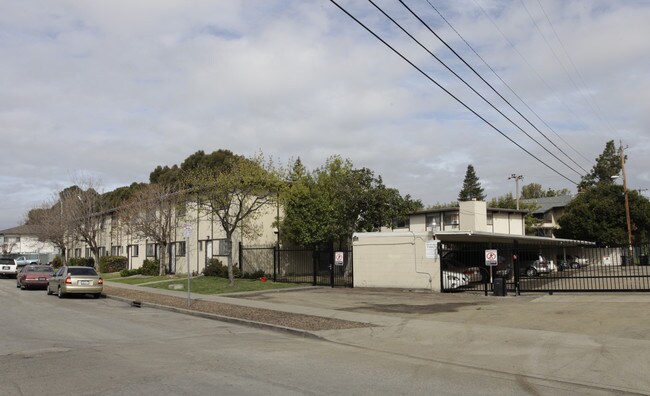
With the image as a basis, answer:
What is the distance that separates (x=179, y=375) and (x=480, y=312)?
10.4m

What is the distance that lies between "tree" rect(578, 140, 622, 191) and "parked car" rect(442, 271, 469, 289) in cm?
6168

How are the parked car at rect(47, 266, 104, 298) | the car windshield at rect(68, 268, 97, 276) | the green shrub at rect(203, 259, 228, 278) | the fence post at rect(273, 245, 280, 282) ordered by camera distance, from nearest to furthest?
the parked car at rect(47, 266, 104, 298)
the car windshield at rect(68, 268, 97, 276)
the fence post at rect(273, 245, 280, 282)
the green shrub at rect(203, 259, 228, 278)

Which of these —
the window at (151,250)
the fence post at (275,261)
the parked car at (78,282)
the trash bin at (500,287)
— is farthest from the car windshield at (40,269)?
the trash bin at (500,287)

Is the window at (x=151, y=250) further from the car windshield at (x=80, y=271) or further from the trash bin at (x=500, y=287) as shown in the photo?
the trash bin at (x=500, y=287)

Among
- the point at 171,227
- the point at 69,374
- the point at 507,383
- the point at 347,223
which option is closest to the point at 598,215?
the point at 347,223

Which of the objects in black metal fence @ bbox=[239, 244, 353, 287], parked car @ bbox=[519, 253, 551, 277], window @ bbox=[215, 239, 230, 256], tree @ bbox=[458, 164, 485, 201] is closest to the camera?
black metal fence @ bbox=[239, 244, 353, 287]

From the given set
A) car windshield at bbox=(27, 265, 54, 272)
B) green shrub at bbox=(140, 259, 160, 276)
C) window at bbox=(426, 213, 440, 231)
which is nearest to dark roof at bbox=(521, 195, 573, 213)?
window at bbox=(426, 213, 440, 231)

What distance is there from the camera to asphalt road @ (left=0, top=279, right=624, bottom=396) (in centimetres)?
733

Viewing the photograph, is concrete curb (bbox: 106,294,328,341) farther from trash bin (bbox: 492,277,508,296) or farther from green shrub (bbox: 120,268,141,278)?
green shrub (bbox: 120,268,141,278)

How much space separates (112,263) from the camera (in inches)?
1823

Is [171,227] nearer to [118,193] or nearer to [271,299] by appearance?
[271,299]

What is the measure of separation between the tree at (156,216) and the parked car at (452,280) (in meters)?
18.2

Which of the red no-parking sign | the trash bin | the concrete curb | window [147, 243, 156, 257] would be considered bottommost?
the concrete curb

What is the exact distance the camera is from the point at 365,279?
2583cm
